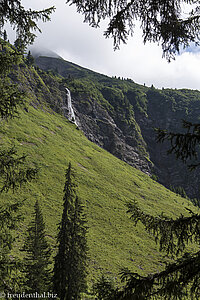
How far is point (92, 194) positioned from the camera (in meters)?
62.9

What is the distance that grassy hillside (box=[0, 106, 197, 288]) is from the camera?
4053 cm

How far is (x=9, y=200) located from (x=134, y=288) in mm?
41829

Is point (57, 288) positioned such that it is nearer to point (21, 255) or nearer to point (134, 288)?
point (21, 255)

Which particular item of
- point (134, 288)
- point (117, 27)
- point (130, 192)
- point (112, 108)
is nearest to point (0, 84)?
point (117, 27)

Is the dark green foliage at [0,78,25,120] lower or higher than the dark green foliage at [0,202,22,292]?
higher

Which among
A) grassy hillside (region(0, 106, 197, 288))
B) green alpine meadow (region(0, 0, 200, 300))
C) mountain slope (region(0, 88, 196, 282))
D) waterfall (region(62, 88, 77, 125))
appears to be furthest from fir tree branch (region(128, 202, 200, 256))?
waterfall (region(62, 88, 77, 125))

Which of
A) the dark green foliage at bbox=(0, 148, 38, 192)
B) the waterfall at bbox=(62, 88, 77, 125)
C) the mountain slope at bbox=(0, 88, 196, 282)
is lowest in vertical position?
the mountain slope at bbox=(0, 88, 196, 282)

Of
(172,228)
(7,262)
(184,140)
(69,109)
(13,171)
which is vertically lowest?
(7,262)

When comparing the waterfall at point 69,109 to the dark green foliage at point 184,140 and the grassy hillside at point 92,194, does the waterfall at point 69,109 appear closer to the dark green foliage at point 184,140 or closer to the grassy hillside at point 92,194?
the grassy hillside at point 92,194

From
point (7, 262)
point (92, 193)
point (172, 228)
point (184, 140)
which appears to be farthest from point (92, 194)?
point (184, 140)

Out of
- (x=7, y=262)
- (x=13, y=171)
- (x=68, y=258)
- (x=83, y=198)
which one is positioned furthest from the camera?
(x=83, y=198)

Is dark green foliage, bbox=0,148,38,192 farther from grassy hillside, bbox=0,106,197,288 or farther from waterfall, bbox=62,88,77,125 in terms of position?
waterfall, bbox=62,88,77,125

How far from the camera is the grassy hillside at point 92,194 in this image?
40.5m

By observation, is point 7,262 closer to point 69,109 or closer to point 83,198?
point 83,198
